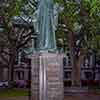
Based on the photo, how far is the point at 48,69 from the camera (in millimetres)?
13711

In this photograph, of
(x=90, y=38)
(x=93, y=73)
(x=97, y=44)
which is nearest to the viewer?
(x=90, y=38)

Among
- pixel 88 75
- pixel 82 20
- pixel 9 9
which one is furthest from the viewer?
pixel 88 75

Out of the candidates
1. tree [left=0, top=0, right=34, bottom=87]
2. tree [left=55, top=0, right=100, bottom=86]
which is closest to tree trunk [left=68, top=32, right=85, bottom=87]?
tree [left=55, top=0, right=100, bottom=86]

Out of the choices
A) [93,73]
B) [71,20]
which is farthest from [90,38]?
[93,73]

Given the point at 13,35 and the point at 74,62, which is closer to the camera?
the point at 74,62

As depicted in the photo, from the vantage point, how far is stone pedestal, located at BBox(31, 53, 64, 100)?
13.7 meters

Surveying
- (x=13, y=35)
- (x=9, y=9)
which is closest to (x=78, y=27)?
(x=9, y=9)

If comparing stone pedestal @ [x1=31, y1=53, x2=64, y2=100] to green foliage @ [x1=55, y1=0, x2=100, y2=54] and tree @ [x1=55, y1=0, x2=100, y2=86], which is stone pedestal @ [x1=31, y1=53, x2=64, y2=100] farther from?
green foliage @ [x1=55, y1=0, x2=100, y2=54]

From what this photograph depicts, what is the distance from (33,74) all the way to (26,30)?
23.9 metres

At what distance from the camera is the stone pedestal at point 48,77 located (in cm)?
1367

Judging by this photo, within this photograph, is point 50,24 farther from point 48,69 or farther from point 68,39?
point 68,39

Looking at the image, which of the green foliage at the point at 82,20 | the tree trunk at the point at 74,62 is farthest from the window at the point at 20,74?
the tree trunk at the point at 74,62

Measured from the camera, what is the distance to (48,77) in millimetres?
13703

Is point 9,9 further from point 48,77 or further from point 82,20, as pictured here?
point 48,77
